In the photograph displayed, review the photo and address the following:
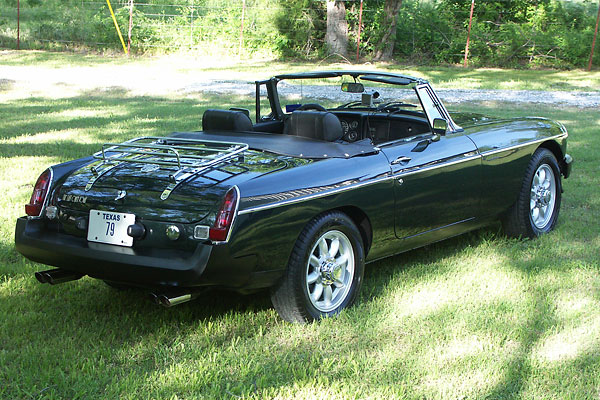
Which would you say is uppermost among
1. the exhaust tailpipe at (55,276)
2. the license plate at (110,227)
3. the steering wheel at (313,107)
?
the steering wheel at (313,107)

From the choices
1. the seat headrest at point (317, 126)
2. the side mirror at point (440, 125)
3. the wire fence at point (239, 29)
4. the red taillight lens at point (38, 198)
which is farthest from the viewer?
the wire fence at point (239, 29)

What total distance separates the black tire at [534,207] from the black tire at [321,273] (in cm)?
191

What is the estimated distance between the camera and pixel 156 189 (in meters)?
4.08

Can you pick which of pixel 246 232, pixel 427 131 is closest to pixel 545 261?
pixel 427 131

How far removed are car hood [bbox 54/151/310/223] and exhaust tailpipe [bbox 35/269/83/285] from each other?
377mm

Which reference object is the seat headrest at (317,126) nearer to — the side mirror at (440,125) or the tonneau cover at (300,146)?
the tonneau cover at (300,146)

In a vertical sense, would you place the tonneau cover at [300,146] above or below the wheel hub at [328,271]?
above

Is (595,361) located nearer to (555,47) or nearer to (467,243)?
(467,243)

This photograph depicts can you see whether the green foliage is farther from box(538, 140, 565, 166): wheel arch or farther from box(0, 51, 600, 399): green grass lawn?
box(0, 51, 600, 399): green grass lawn

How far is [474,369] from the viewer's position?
3785mm

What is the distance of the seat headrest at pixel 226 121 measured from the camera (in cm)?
540

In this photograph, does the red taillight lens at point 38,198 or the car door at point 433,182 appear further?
the car door at point 433,182

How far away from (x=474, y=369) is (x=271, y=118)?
296 centimetres

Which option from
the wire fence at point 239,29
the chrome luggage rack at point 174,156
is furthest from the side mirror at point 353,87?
the wire fence at point 239,29
